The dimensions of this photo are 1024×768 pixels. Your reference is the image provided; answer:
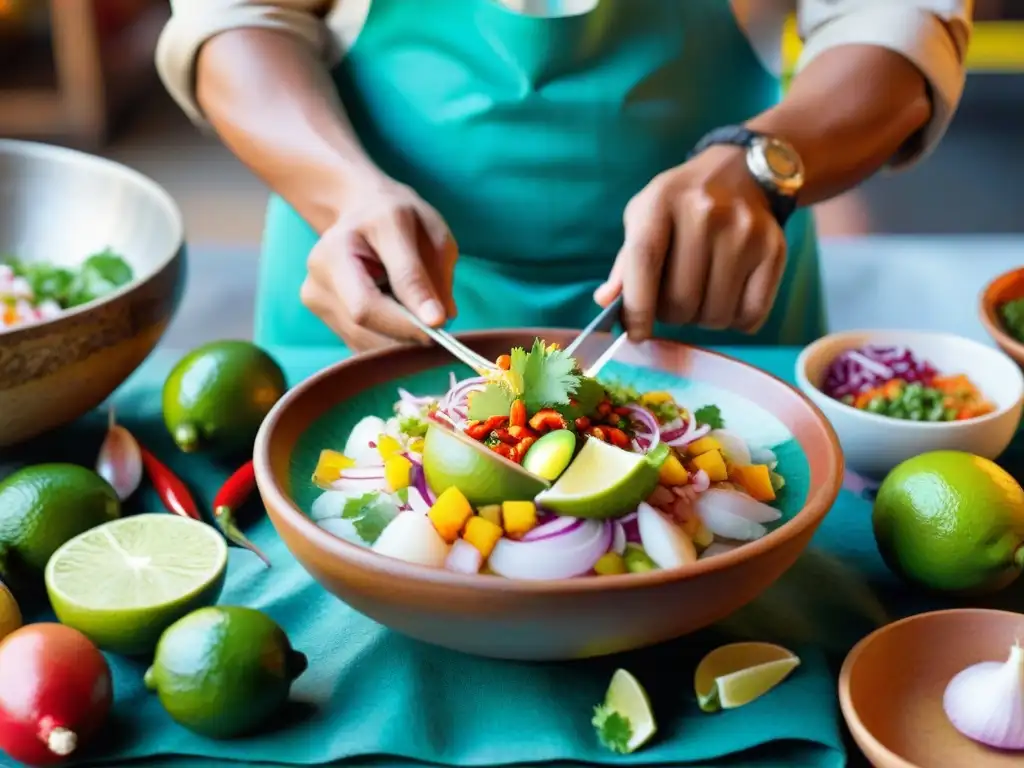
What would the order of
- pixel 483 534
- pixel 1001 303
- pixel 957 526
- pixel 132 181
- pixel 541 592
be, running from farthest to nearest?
pixel 132 181 < pixel 1001 303 < pixel 957 526 < pixel 483 534 < pixel 541 592

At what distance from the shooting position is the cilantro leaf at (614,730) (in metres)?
0.96

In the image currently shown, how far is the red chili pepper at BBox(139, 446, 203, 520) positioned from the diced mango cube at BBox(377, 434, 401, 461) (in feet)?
0.88

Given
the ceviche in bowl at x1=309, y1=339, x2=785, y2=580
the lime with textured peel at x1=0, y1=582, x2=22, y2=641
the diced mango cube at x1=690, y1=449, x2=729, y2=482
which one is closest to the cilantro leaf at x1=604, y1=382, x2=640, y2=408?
the ceviche in bowl at x1=309, y1=339, x2=785, y2=580

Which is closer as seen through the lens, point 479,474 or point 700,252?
point 479,474

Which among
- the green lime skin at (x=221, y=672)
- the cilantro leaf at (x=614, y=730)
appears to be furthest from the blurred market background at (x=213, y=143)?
the green lime skin at (x=221, y=672)

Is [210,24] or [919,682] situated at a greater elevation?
[210,24]

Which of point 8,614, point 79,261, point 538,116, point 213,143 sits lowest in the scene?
point 213,143

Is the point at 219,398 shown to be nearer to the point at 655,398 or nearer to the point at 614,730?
the point at 655,398

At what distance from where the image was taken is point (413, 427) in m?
1.14

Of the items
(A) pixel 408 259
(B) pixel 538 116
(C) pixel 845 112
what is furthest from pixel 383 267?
(C) pixel 845 112

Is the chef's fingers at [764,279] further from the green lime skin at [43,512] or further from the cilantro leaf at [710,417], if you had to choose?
the green lime skin at [43,512]

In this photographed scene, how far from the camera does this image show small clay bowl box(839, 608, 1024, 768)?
936 millimetres

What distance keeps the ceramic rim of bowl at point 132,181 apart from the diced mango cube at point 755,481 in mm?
697

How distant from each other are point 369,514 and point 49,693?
0.95ft
